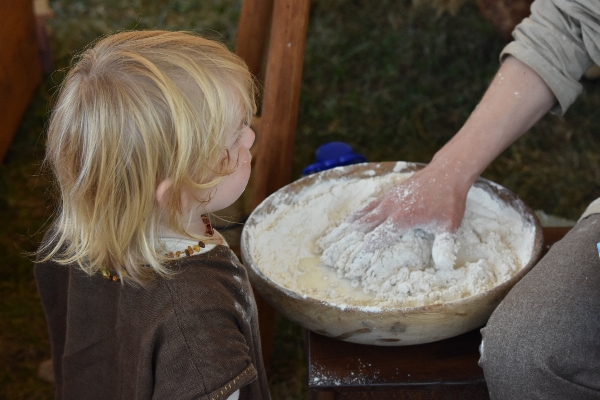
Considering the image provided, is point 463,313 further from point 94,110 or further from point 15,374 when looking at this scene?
point 15,374

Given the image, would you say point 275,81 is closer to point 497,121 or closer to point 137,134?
point 497,121

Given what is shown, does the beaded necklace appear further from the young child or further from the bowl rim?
the bowl rim

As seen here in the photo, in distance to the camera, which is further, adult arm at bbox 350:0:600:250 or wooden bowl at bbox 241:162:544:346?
adult arm at bbox 350:0:600:250

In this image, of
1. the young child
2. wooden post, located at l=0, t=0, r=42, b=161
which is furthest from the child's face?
wooden post, located at l=0, t=0, r=42, b=161

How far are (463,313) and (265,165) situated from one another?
0.59m

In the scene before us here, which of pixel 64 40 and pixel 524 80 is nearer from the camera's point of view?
pixel 524 80

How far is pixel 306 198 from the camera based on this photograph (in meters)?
1.41

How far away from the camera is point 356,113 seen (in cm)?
273

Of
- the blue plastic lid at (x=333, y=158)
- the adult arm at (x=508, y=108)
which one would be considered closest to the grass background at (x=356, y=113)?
the blue plastic lid at (x=333, y=158)

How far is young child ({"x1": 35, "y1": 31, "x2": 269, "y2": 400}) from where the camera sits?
33.3 inches

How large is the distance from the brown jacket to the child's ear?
0.09 m

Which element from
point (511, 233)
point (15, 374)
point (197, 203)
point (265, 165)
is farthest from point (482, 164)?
point (15, 374)

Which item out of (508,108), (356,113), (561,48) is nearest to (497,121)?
(508,108)

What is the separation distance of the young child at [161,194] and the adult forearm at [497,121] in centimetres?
47
